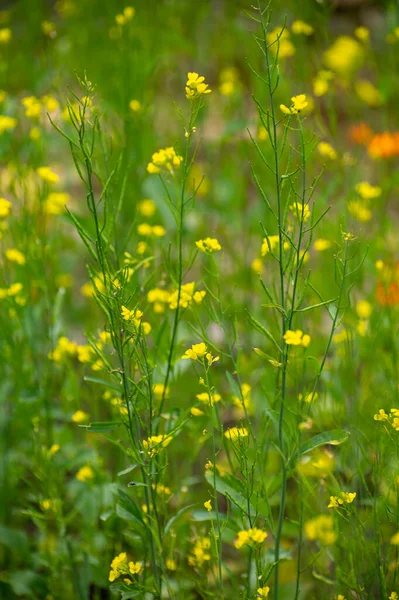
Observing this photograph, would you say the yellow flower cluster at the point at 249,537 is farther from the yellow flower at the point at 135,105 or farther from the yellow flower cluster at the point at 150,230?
the yellow flower at the point at 135,105

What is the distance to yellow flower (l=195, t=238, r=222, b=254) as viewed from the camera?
123 cm

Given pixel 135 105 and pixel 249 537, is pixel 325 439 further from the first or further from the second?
pixel 135 105

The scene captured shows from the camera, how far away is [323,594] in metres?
1.57

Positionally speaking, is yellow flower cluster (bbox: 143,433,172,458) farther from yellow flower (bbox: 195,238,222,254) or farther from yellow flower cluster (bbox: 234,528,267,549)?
yellow flower (bbox: 195,238,222,254)

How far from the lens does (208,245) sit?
1260mm

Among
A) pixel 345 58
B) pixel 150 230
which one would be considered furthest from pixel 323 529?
pixel 345 58

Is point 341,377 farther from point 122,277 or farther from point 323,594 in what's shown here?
point 122,277

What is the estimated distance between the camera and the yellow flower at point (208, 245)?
1234 millimetres

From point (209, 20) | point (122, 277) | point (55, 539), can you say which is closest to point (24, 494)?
point (55, 539)

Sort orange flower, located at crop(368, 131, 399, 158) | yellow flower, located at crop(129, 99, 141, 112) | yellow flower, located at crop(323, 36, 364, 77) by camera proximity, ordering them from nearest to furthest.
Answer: yellow flower, located at crop(129, 99, 141, 112)
orange flower, located at crop(368, 131, 399, 158)
yellow flower, located at crop(323, 36, 364, 77)

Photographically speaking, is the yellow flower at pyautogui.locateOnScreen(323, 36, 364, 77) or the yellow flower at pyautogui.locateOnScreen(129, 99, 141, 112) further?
the yellow flower at pyautogui.locateOnScreen(323, 36, 364, 77)

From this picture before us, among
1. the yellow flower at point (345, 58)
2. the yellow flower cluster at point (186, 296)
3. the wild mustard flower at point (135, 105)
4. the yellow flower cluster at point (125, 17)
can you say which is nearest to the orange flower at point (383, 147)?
the yellow flower at point (345, 58)

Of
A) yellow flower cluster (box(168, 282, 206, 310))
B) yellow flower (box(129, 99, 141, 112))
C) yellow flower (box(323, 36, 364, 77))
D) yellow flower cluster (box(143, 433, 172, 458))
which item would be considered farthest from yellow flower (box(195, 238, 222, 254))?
yellow flower (box(323, 36, 364, 77))

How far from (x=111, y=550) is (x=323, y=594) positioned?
484mm
